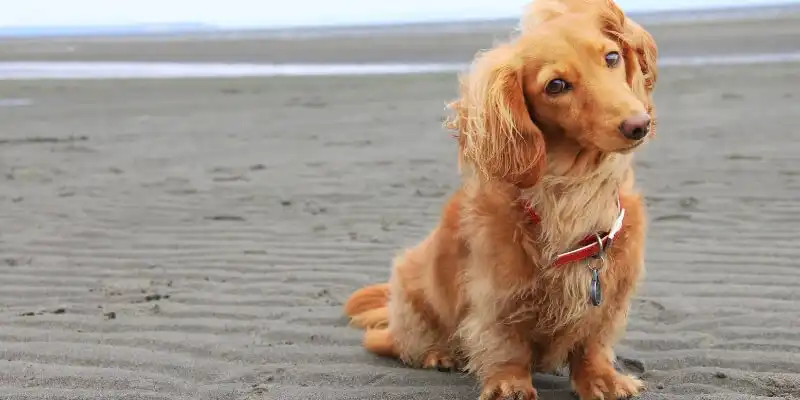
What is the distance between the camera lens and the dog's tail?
395 centimetres

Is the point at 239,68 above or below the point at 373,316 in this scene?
below

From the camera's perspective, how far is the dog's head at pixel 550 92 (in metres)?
2.72

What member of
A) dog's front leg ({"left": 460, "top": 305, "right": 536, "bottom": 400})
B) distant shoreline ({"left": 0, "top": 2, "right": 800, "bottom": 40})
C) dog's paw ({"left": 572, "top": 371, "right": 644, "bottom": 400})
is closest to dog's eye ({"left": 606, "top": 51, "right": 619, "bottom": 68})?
dog's front leg ({"left": 460, "top": 305, "right": 536, "bottom": 400})

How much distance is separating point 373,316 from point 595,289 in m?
1.56

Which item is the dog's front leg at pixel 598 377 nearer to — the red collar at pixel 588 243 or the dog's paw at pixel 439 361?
the red collar at pixel 588 243

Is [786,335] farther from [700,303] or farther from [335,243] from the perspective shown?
[335,243]

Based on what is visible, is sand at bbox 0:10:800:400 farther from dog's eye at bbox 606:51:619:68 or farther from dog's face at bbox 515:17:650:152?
dog's eye at bbox 606:51:619:68

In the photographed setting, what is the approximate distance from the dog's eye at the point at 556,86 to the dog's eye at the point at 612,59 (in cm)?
17

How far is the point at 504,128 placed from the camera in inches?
112

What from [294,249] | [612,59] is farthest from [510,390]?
[294,249]

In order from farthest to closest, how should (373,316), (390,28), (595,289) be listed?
(390,28)
(373,316)
(595,289)

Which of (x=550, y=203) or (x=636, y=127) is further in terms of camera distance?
(x=550, y=203)

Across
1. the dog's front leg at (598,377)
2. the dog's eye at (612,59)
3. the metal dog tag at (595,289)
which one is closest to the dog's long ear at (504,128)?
the dog's eye at (612,59)

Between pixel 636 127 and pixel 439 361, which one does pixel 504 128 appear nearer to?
pixel 636 127
